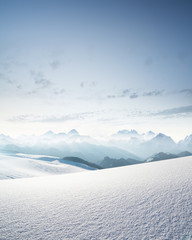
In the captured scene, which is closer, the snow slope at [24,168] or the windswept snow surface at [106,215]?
the windswept snow surface at [106,215]

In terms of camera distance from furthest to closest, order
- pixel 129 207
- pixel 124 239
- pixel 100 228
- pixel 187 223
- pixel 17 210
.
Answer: pixel 17 210, pixel 129 207, pixel 100 228, pixel 187 223, pixel 124 239

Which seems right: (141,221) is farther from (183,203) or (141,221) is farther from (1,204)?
(1,204)

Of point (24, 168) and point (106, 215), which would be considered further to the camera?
point (24, 168)

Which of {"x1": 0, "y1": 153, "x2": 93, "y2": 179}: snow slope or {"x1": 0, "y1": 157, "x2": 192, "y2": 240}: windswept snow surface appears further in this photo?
{"x1": 0, "y1": 153, "x2": 93, "y2": 179}: snow slope

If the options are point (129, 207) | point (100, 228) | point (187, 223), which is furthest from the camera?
point (129, 207)

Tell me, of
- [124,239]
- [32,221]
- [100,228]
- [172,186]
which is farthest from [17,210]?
[172,186]

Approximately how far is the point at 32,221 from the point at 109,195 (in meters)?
2.33

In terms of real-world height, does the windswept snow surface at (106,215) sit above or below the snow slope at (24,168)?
above

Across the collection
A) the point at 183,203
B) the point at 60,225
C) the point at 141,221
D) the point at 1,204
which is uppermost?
the point at 183,203

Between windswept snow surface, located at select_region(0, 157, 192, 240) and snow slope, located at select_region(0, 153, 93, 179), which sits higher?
windswept snow surface, located at select_region(0, 157, 192, 240)

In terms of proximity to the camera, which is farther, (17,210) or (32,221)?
(17,210)

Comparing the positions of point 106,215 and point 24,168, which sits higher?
point 106,215

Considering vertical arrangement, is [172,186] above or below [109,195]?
above

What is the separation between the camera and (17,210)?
3623 mm
